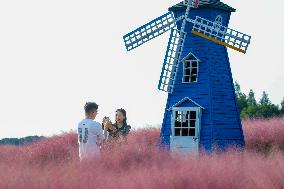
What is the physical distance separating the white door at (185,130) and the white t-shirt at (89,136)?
6.03 m

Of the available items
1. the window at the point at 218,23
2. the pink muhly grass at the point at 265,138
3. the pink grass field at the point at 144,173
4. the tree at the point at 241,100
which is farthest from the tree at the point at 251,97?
the pink grass field at the point at 144,173

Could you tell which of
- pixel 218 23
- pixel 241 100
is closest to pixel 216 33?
pixel 218 23

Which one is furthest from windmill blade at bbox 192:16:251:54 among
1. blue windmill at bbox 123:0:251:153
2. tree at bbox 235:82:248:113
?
tree at bbox 235:82:248:113

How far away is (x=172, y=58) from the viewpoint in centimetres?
1612

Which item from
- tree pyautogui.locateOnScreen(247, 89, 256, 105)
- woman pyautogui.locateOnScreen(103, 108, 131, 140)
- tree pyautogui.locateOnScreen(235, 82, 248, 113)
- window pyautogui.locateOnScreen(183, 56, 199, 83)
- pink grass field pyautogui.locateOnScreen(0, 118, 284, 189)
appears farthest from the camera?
tree pyautogui.locateOnScreen(247, 89, 256, 105)

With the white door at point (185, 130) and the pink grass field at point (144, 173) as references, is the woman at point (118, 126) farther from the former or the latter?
the white door at point (185, 130)

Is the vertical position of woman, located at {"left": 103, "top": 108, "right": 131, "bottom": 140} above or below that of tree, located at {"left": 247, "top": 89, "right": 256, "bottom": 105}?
below

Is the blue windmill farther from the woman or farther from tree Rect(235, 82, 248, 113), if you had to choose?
A: tree Rect(235, 82, 248, 113)

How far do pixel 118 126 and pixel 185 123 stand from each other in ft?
12.2

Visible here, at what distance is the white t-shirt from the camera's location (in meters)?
9.73

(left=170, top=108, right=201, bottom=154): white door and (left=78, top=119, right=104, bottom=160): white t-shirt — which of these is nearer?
(left=78, top=119, right=104, bottom=160): white t-shirt

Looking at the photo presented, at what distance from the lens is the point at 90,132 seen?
31.9 ft

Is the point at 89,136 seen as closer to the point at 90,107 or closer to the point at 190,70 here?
the point at 90,107

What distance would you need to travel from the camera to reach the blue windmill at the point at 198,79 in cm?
1574
